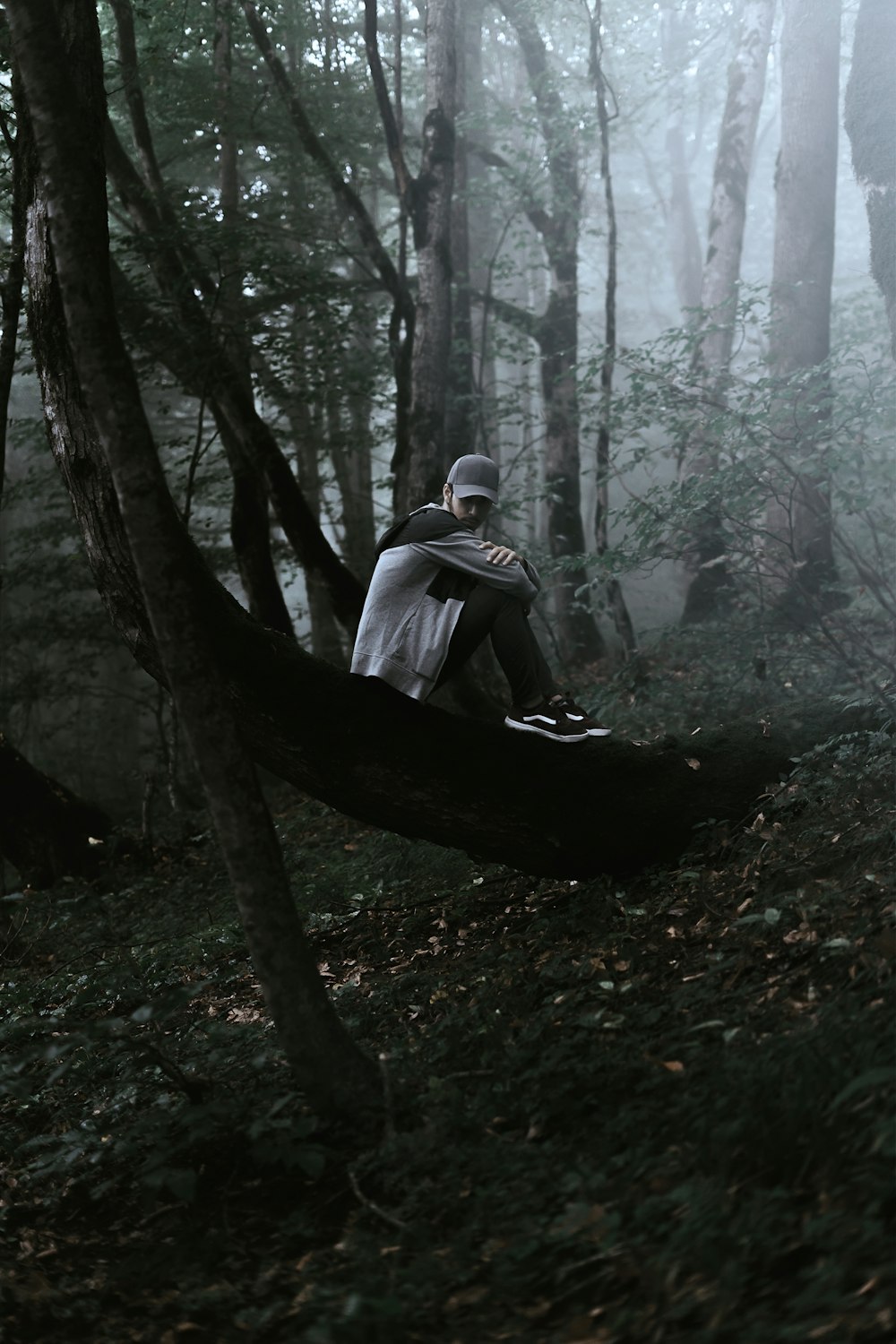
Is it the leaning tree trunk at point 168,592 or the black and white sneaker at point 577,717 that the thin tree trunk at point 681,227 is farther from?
the leaning tree trunk at point 168,592

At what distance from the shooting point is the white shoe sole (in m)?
5.57

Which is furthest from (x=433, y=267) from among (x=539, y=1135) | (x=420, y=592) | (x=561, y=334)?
(x=539, y=1135)

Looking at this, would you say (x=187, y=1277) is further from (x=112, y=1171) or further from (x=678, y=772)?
(x=678, y=772)

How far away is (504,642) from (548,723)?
0.47 metres

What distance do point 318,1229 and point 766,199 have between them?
4129 cm

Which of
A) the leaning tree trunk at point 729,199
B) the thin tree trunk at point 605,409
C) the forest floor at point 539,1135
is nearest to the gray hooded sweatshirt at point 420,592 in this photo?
the forest floor at point 539,1135

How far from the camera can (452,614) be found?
548 centimetres

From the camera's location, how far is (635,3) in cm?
2067

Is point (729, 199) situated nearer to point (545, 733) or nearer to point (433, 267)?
point (433, 267)

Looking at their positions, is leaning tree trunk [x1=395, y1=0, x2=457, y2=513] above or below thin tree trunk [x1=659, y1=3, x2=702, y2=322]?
below

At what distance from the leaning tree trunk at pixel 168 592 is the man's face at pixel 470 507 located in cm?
217

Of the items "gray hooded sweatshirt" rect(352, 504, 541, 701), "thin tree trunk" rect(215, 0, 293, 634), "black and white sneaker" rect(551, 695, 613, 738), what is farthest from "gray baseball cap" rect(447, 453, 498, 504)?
"thin tree trunk" rect(215, 0, 293, 634)

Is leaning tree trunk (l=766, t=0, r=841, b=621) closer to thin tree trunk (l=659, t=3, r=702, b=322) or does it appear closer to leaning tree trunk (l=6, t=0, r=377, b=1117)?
leaning tree trunk (l=6, t=0, r=377, b=1117)

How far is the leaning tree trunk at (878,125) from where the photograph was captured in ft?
35.4
